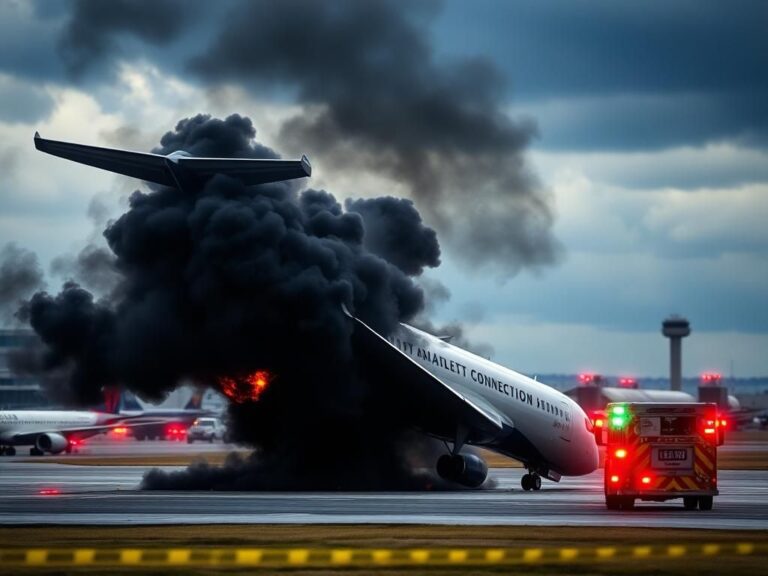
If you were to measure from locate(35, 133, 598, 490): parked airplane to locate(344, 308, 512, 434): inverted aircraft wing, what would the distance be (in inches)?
1.4

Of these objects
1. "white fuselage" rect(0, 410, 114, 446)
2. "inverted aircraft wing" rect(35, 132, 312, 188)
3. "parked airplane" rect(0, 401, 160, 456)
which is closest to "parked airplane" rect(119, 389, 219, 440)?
"parked airplane" rect(0, 401, 160, 456)

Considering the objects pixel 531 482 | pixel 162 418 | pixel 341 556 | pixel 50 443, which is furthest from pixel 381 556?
pixel 162 418

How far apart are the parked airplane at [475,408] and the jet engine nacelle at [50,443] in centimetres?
6322

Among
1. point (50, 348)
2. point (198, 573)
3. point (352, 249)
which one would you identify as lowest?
point (198, 573)

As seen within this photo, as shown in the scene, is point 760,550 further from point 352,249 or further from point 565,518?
point 352,249

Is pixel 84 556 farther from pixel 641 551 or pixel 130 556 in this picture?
pixel 641 551

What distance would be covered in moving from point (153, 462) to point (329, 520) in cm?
6179

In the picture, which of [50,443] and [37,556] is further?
[50,443]

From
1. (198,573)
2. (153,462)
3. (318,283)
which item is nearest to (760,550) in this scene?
(198,573)

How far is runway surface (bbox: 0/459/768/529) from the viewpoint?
3603cm

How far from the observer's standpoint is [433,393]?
52031 millimetres

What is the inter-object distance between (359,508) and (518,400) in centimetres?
1816

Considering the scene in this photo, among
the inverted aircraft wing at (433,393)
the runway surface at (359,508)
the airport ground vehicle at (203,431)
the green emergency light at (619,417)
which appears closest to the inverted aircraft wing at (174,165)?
the inverted aircraft wing at (433,393)

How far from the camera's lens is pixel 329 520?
35812 mm
